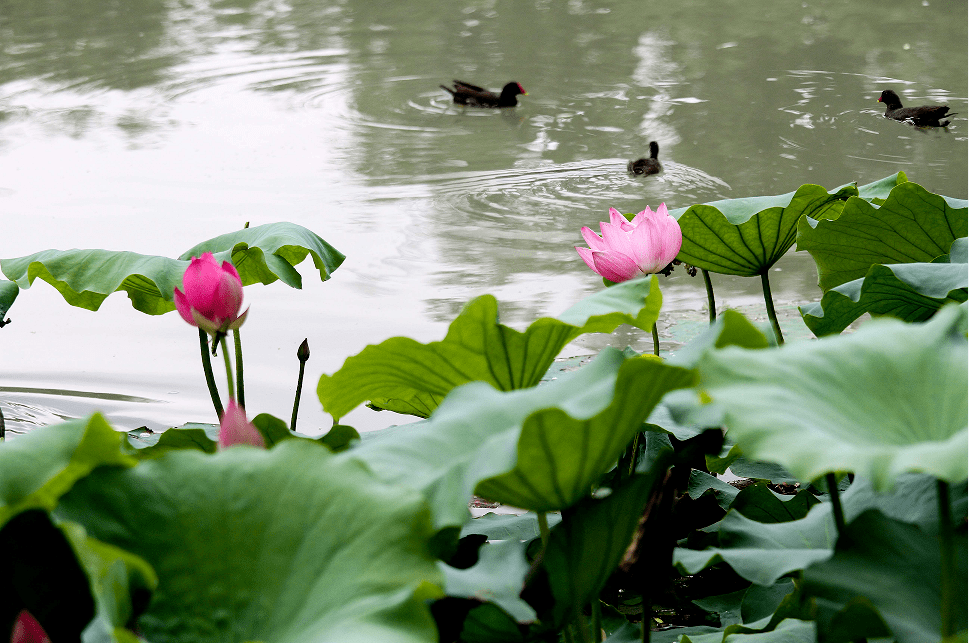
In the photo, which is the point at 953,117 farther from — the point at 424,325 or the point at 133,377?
the point at 133,377

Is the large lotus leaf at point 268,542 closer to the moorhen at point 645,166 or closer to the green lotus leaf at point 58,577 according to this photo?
the green lotus leaf at point 58,577

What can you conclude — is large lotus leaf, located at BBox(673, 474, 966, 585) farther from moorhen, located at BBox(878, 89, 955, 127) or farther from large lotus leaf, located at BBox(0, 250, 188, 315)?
moorhen, located at BBox(878, 89, 955, 127)

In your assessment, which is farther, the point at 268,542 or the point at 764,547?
the point at 764,547

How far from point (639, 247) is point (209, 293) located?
1.32 feet

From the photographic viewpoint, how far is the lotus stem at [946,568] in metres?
0.41

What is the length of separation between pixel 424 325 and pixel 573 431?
1.90 meters

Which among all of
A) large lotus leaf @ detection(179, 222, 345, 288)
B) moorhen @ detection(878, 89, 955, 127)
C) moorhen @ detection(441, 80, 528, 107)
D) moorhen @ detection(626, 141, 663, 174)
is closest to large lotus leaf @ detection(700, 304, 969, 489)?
large lotus leaf @ detection(179, 222, 345, 288)

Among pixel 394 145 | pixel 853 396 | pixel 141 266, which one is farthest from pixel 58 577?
pixel 394 145

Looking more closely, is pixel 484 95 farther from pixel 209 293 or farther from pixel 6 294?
pixel 209 293

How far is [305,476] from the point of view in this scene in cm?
44

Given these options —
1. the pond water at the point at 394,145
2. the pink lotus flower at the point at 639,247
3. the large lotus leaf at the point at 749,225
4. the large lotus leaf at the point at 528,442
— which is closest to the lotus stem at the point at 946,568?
the large lotus leaf at the point at 528,442

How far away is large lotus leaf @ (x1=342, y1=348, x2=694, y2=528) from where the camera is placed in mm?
443

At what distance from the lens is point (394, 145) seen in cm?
396

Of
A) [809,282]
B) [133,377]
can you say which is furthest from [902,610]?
[809,282]
